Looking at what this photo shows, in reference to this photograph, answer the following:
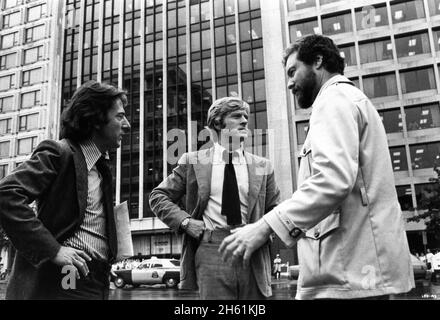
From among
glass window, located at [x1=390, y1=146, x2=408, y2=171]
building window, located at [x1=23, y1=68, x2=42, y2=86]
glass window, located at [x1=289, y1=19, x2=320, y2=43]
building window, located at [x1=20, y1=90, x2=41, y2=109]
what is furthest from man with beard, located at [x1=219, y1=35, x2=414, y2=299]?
building window, located at [x1=23, y1=68, x2=42, y2=86]

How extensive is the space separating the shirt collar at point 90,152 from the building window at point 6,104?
42008 millimetres

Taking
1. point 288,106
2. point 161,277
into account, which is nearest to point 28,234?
point 161,277

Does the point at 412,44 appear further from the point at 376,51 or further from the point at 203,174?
the point at 203,174

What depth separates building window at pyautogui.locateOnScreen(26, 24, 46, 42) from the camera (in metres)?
39.6

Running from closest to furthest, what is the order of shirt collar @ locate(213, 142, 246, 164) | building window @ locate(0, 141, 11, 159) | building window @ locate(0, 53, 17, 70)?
1. shirt collar @ locate(213, 142, 246, 164)
2. building window @ locate(0, 141, 11, 159)
3. building window @ locate(0, 53, 17, 70)

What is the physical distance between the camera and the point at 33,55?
39.7 metres

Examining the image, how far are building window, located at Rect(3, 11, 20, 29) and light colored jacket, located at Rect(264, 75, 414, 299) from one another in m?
45.5

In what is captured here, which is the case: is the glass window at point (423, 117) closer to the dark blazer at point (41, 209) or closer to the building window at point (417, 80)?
the building window at point (417, 80)

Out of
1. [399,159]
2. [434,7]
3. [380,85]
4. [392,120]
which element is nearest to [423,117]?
[392,120]

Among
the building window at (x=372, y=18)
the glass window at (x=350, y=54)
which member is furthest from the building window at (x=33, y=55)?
the building window at (x=372, y=18)

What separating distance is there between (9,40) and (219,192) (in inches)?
1799

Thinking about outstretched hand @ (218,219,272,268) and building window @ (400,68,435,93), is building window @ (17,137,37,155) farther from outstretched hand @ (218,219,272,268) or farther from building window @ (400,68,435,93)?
outstretched hand @ (218,219,272,268)
